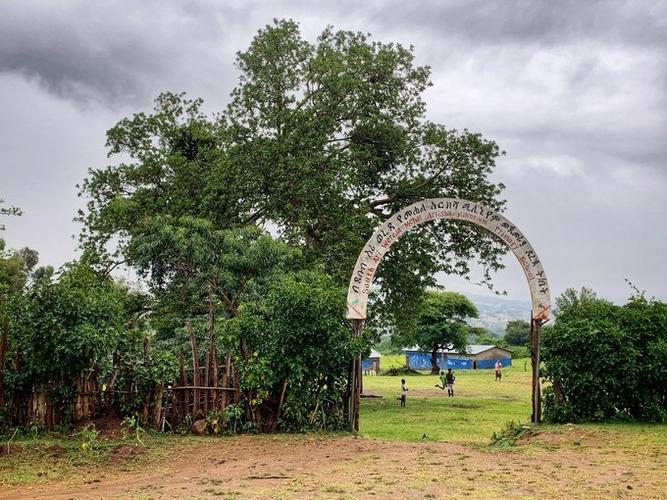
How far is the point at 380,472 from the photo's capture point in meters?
9.12

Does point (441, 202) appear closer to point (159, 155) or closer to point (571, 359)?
point (571, 359)

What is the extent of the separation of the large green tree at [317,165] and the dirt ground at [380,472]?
9.30 metres

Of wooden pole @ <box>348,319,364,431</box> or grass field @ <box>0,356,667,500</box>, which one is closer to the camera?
grass field @ <box>0,356,667,500</box>

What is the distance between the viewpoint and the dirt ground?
313 inches

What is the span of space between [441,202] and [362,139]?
924 centimetres

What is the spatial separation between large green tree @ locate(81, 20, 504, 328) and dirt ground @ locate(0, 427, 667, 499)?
30.5ft

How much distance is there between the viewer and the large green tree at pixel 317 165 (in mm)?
20797

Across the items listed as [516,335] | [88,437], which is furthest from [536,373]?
[516,335]

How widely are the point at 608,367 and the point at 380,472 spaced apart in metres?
6.31

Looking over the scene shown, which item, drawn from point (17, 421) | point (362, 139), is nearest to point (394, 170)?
point (362, 139)

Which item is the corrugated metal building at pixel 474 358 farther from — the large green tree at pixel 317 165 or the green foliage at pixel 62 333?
the green foliage at pixel 62 333

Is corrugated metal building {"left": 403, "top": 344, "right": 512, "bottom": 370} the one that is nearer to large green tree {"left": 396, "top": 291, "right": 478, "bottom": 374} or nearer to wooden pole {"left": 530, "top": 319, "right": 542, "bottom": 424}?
large green tree {"left": 396, "top": 291, "right": 478, "bottom": 374}

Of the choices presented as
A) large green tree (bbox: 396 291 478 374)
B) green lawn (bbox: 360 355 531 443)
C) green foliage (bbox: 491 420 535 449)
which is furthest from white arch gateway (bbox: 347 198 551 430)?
large green tree (bbox: 396 291 478 374)

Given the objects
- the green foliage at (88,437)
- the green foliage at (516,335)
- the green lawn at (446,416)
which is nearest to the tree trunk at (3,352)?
the green foliage at (88,437)
